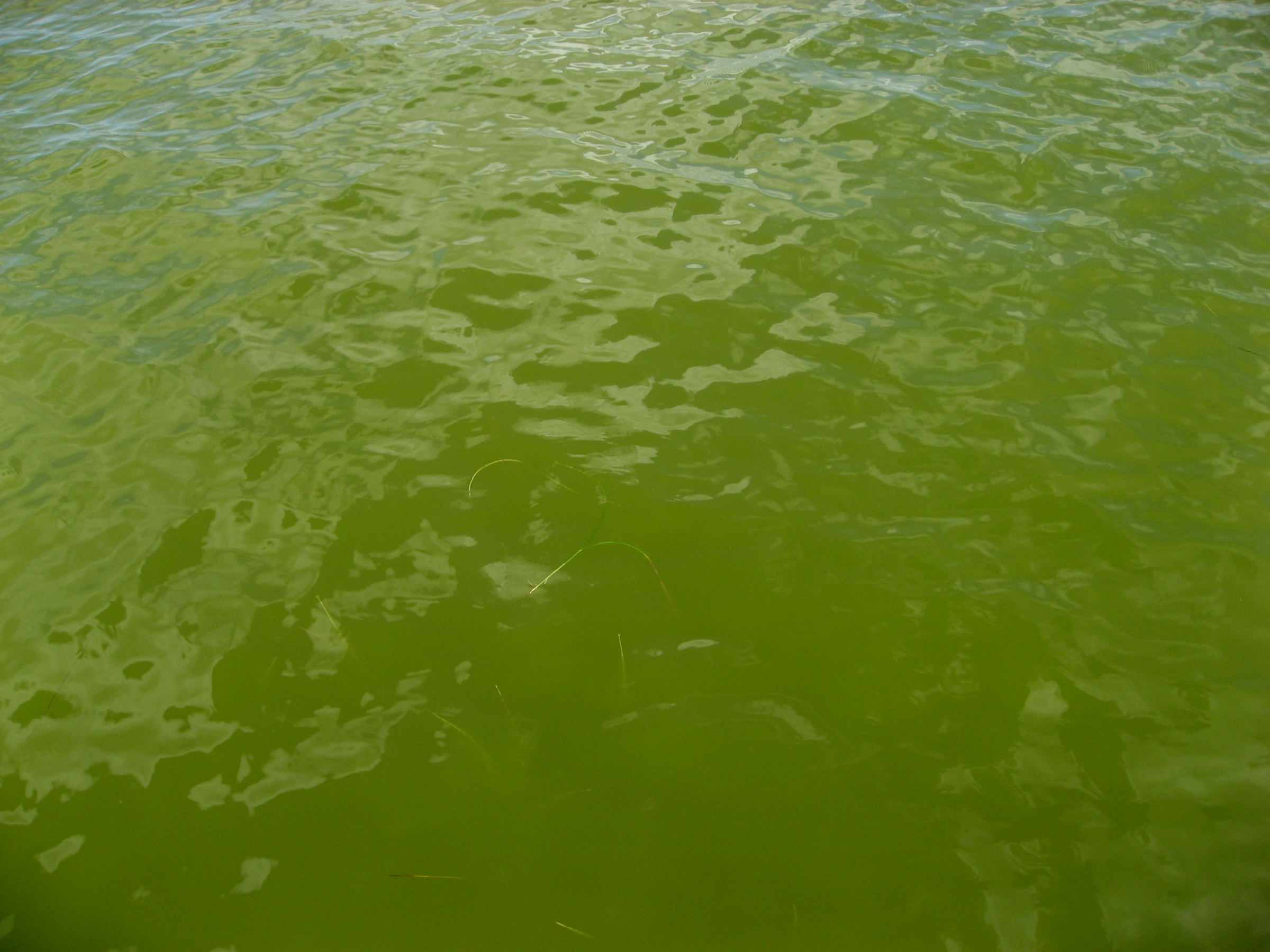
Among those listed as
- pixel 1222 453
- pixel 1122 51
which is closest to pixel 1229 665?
pixel 1222 453

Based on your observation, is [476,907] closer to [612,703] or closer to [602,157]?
[612,703]

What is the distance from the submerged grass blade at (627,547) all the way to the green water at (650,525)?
18 mm

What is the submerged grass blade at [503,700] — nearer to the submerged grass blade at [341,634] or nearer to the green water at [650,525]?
the green water at [650,525]

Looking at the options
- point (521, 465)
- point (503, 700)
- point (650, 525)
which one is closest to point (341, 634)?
point (503, 700)

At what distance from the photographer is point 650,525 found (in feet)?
9.74

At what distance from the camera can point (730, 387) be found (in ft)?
11.4

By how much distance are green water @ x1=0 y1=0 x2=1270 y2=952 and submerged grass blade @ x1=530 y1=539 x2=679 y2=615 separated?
18 millimetres

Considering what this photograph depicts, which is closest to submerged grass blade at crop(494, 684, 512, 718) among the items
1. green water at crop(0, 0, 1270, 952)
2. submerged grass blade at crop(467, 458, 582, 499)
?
green water at crop(0, 0, 1270, 952)

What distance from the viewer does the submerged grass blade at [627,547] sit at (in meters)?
2.75

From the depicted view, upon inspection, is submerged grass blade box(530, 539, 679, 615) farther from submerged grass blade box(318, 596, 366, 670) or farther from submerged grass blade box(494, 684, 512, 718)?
submerged grass blade box(318, 596, 366, 670)

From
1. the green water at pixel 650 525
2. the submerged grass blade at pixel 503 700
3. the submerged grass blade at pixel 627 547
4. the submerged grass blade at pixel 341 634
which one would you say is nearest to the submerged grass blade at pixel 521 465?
the green water at pixel 650 525

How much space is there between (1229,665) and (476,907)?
233 centimetres

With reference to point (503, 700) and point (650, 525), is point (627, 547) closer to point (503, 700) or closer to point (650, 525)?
point (650, 525)

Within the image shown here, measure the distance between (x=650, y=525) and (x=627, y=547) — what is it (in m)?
0.13
